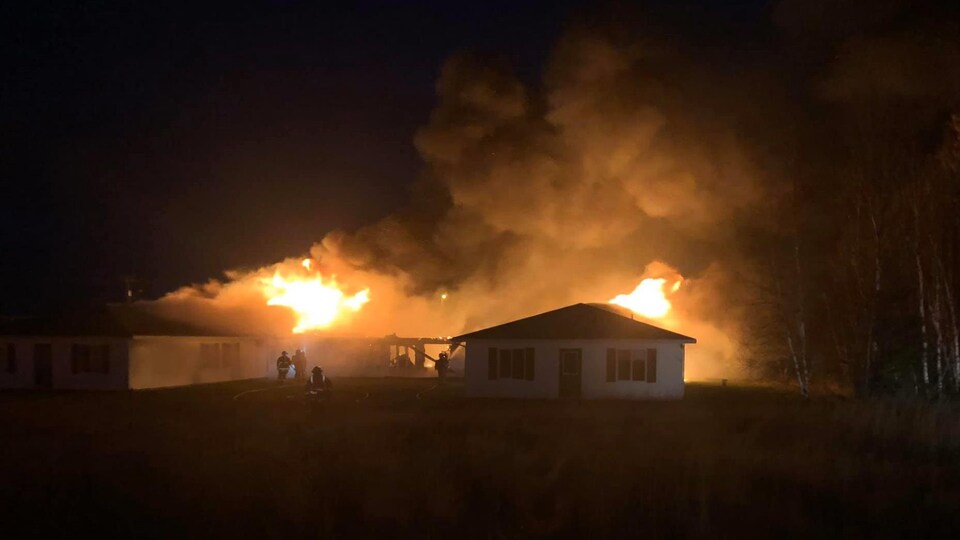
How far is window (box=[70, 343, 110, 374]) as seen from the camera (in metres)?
31.8

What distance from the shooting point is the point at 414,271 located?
2108 inches

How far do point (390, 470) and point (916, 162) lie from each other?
23044mm

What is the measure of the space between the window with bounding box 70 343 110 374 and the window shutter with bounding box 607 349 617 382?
53.7 ft

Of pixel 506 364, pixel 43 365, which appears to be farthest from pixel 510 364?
pixel 43 365

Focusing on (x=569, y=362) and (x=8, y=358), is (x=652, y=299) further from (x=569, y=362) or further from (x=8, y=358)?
(x=8, y=358)

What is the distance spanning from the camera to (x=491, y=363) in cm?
3016

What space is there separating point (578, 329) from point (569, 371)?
1336mm

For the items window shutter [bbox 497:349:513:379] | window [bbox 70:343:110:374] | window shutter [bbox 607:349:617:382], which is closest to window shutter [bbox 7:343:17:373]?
window [bbox 70:343:110:374]

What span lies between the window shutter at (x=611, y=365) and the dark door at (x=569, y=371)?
888 millimetres

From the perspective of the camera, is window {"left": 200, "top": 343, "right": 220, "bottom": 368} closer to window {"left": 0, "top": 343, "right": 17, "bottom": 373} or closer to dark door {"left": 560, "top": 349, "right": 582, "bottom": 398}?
window {"left": 0, "top": 343, "right": 17, "bottom": 373}

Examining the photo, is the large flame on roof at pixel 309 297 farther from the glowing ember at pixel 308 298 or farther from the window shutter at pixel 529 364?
the window shutter at pixel 529 364

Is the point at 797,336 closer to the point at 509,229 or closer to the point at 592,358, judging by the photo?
the point at 592,358

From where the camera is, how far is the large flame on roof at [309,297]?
152 feet

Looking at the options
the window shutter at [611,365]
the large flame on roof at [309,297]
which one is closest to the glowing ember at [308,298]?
the large flame on roof at [309,297]
